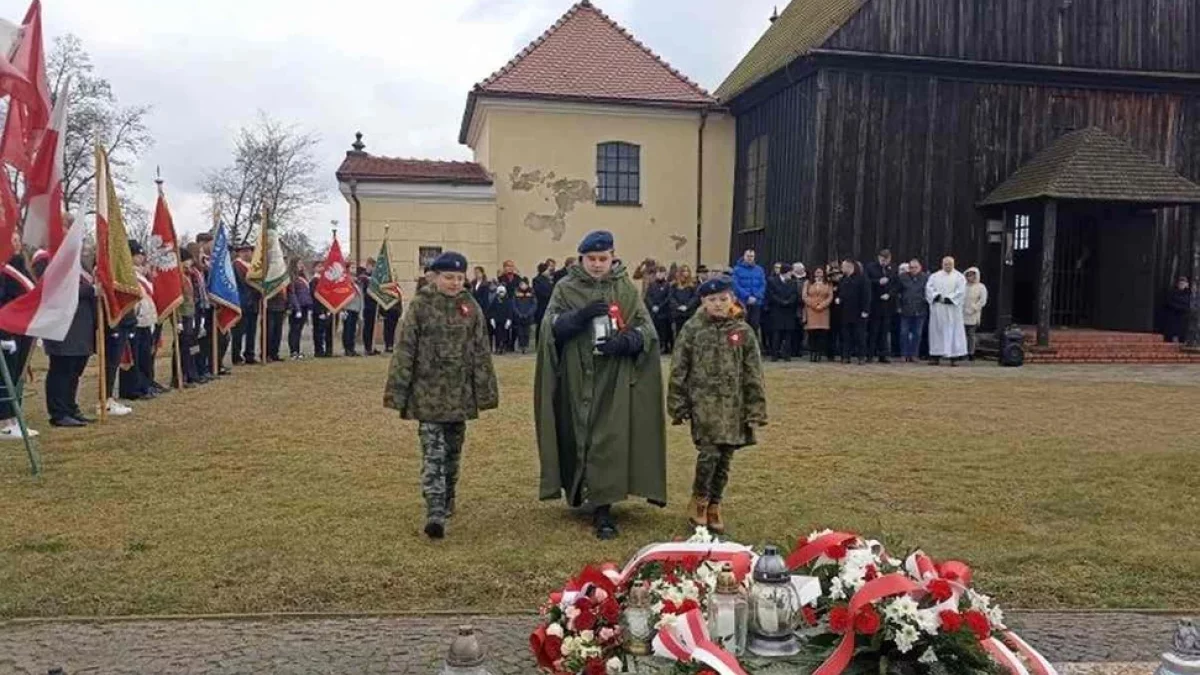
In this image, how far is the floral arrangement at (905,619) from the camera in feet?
10.0

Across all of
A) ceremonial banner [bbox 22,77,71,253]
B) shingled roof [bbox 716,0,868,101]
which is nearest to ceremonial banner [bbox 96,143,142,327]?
ceremonial banner [bbox 22,77,71,253]

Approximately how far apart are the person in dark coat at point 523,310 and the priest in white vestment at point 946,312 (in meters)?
7.73

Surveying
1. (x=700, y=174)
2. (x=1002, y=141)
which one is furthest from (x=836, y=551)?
(x=700, y=174)

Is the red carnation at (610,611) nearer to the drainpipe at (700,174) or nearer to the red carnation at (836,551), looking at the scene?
the red carnation at (836,551)

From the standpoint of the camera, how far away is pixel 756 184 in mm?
25953

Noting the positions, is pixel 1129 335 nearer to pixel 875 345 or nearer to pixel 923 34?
pixel 875 345

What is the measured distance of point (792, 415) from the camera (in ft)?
41.2

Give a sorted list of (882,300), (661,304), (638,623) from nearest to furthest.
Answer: (638,623), (882,300), (661,304)

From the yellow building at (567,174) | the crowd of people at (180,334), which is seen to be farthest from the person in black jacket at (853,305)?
the crowd of people at (180,334)

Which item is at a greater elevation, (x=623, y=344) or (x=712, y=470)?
(x=623, y=344)

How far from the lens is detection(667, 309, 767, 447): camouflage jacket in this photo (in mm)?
6883

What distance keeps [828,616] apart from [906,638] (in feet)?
0.88

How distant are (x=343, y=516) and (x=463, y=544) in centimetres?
114

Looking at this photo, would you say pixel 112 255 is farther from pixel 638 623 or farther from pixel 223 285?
pixel 638 623
